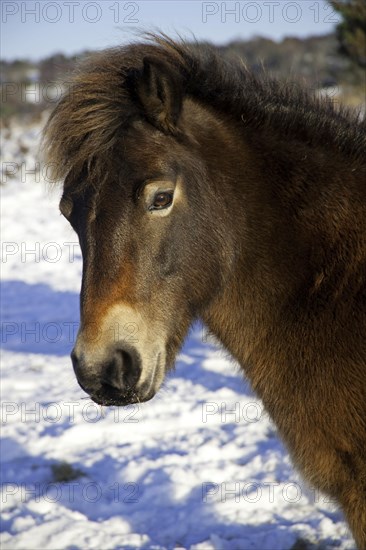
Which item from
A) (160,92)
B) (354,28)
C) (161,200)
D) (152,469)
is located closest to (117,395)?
(161,200)

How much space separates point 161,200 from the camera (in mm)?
2566

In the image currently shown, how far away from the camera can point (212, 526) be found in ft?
13.4

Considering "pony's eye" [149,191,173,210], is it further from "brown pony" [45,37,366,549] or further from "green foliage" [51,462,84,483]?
"green foliage" [51,462,84,483]

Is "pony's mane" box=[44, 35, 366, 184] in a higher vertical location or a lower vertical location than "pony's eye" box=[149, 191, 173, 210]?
higher

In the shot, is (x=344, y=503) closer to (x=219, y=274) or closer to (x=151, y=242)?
(x=219, y=274)

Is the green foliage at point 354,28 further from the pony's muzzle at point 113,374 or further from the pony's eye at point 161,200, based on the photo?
the pony's muzzle at point 113,374

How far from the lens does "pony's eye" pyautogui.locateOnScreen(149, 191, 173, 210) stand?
2.56m

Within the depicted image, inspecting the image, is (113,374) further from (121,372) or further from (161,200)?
(161,200)

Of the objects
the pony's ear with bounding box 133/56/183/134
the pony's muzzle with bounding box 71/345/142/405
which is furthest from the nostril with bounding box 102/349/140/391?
the pony's ear with bounding box 133/56/183/134

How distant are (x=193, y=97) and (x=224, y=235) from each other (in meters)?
0.63

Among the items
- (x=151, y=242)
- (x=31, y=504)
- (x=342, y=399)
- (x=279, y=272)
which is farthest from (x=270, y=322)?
(x=31, y=504)

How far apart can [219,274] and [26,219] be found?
33.9 feet

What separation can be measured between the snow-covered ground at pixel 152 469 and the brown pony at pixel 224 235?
1.98 feet

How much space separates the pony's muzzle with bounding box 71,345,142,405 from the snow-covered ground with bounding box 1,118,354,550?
1066 millimetres
